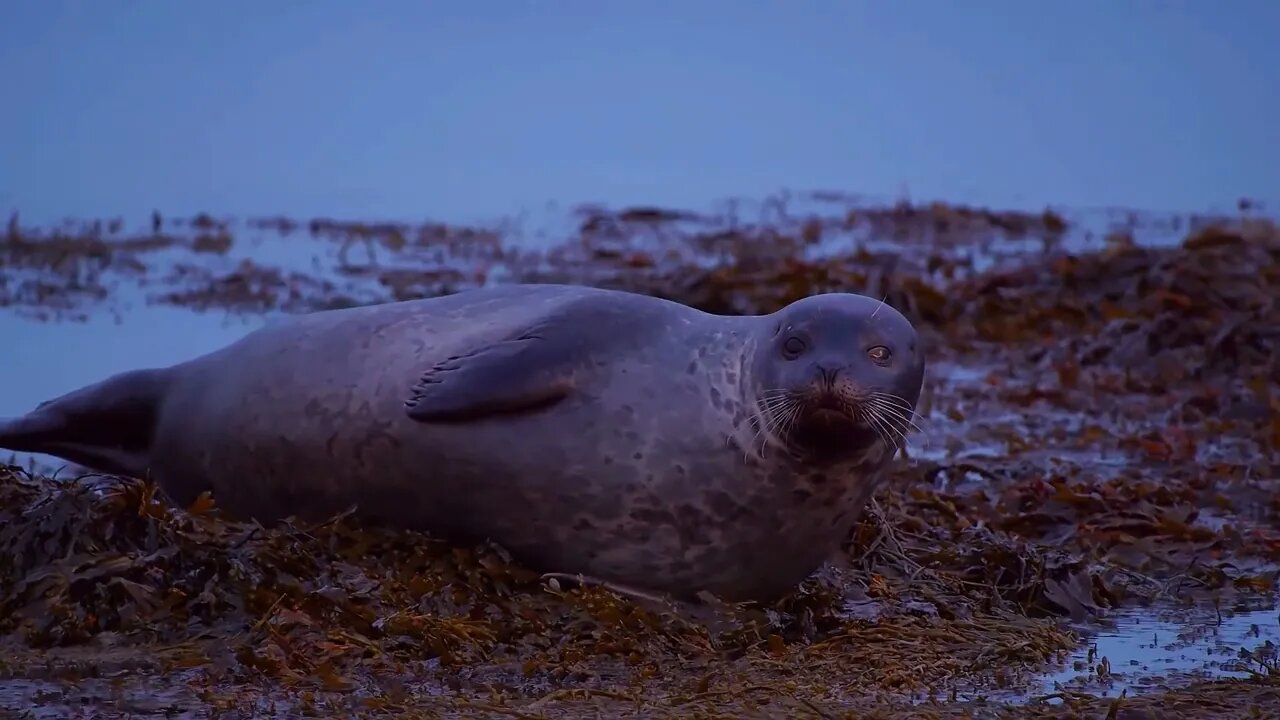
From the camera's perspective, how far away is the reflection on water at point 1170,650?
466 cm

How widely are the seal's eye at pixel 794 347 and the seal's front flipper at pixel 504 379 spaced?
0.58m

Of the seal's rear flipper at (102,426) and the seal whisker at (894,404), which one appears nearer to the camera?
the seal whisker at (894,404)

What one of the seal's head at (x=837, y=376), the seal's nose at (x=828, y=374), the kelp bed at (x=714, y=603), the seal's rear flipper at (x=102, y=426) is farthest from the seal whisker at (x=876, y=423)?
the seal's rear flipper at (x=102, y=426)

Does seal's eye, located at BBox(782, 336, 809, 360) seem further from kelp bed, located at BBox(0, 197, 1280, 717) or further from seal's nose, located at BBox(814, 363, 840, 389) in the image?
kelp bed, located at BBox(0, 197, 1280, 717)

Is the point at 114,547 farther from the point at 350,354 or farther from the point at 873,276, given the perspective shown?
the point at 873,276

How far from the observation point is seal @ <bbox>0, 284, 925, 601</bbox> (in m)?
4.89

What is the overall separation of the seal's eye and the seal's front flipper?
58cm

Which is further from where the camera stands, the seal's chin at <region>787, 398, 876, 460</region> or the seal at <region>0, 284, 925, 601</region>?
the seal at <region>0, 284, 925, 601</region>

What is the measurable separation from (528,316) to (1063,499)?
2.22 m

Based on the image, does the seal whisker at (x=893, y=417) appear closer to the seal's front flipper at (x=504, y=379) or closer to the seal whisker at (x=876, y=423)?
the seal whisker at (x=876, y=423)

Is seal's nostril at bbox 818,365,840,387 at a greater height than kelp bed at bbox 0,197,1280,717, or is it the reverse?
seal's nostril at bbox 818,365,840,387

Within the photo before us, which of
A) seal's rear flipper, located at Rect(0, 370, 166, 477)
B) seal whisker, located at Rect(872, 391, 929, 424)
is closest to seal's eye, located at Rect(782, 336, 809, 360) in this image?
seal whisker, located at Rect(872, 391, 929, 424)

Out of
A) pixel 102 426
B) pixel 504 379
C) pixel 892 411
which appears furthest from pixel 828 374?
pixel 102 426

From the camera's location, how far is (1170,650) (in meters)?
5.05
